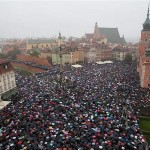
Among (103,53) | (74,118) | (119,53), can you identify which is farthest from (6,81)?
(119,53)

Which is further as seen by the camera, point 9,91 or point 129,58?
point 129,58

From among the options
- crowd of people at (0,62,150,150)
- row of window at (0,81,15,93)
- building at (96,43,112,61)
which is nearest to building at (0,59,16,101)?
row of window at (0,81,15,93)

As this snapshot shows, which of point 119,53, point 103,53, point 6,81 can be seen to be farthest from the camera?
point 103,53

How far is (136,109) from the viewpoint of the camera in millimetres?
32656

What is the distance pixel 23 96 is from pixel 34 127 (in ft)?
42.8

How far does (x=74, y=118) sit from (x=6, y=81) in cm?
1814

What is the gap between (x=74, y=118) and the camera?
28000 millimetres

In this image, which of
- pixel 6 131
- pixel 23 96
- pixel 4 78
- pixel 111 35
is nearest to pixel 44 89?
pixel 23 96

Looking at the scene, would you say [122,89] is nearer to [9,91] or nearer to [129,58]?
[9,91]

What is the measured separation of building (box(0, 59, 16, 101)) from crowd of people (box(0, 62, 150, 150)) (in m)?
1.88

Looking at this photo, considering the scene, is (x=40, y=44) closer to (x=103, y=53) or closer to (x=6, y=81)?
(x=103, y=53)

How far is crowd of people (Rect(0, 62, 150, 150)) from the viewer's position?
22562 millimetres

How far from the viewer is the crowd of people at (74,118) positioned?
22.6 m

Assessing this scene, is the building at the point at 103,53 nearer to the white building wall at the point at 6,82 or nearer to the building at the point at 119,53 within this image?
the building at the point at 119,53
